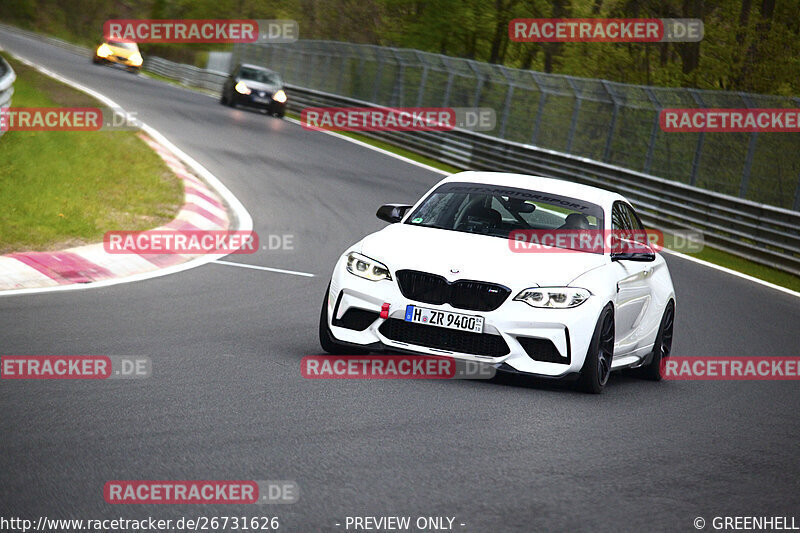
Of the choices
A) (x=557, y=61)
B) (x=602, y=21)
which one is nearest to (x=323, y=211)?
(x=602, y=21)

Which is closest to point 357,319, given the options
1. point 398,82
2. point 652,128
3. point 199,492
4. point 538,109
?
point 199,492

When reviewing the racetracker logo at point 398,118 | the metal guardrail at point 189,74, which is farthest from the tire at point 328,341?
the metal guardrail at point 189,74

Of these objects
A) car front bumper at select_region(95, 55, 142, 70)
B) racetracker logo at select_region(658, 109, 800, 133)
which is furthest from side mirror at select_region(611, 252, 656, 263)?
car front bumper at select_region(95, 55, 142, 70)

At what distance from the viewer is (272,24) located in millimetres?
76125

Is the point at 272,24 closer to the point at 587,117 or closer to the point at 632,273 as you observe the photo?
the point at 587,117

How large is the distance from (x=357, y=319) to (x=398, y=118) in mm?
25147

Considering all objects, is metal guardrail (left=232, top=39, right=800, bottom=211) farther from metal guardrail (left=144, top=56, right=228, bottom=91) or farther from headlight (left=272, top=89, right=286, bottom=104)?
metal guardrail (left=144, top=56, right=228, bottom=91)

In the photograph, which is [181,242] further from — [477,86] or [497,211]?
[477,86]

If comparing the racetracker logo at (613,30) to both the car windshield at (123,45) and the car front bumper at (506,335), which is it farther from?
the car front bumper at (506,335)

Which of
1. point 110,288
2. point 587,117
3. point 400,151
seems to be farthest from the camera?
point 400,151

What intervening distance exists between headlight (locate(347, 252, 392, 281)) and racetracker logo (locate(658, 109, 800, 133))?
1398 cm

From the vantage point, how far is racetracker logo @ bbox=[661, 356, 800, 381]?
978cm

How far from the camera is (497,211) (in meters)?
8.90

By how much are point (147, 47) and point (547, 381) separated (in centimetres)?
6705
